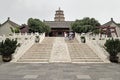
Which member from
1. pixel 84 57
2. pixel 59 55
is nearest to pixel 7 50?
pixel 59 55

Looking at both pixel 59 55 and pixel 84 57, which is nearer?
pixel 84 57

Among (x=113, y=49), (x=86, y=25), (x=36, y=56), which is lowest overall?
(x=36, y=56)

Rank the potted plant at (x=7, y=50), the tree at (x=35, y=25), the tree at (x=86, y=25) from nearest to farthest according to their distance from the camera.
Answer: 1. the potted plant at (x=7, y=50)
2. the tree at (x=86, y=25)
3. the tree at (x=35, y=25)

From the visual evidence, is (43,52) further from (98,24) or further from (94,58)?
(98,24)

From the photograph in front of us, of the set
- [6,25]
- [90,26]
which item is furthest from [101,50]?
[6,25]

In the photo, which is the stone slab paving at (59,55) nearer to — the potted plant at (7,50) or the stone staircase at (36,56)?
the stone staircase at (36,56)

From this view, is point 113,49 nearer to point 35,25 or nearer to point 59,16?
point 35,25

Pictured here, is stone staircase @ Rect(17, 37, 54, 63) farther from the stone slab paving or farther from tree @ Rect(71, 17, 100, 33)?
tree @ Rect(71, 17, 100, 33)

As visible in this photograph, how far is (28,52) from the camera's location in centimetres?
1917

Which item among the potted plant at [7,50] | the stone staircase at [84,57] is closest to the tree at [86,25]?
the stone staircase at [84,57]

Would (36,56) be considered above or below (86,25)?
Result: below

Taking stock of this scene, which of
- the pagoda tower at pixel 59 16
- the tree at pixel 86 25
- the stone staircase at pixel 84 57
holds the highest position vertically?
the pagoda tower at pixel 59 16

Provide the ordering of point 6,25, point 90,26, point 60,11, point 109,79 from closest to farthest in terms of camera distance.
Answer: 1. point 109,79
2. point 90,26
3. point 6,25
4. point 60,11

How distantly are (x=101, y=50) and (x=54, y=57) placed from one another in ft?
11.9
